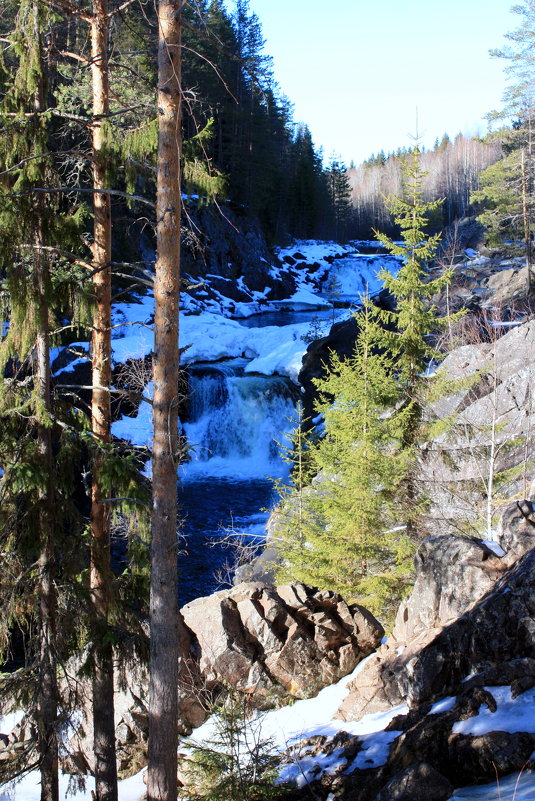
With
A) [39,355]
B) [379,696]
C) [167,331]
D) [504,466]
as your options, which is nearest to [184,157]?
[167,331]

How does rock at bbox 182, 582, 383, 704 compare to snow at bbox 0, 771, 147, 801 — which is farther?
rock at bbox 182, 582, 383, 704

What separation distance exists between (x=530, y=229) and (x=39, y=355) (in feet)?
91.9

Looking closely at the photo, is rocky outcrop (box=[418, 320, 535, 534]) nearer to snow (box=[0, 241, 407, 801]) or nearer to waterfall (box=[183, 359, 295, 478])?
snow (box=[0, 241, 407, 801])

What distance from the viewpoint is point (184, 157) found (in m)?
6.47

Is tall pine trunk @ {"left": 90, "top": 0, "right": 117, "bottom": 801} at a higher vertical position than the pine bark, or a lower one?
lower

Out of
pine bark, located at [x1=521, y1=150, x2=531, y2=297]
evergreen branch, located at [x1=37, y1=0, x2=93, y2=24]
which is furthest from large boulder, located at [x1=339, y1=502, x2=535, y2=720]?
pine bark, located at [x1=521, y1=150, x2=531, y2=297]

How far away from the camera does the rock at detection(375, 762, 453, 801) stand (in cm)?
421

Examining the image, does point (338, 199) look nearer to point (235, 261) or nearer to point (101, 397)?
→ point (235, 261)

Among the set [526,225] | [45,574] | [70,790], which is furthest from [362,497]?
[526,225]

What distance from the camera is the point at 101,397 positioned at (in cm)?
695

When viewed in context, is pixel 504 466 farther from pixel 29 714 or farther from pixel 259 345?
pixel 259 345

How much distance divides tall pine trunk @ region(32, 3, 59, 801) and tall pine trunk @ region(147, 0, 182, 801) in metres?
1.13

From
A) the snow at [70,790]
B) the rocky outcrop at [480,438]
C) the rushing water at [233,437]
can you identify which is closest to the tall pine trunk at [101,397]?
the snow at [70,790]

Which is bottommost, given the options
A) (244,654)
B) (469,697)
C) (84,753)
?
(84,753)
